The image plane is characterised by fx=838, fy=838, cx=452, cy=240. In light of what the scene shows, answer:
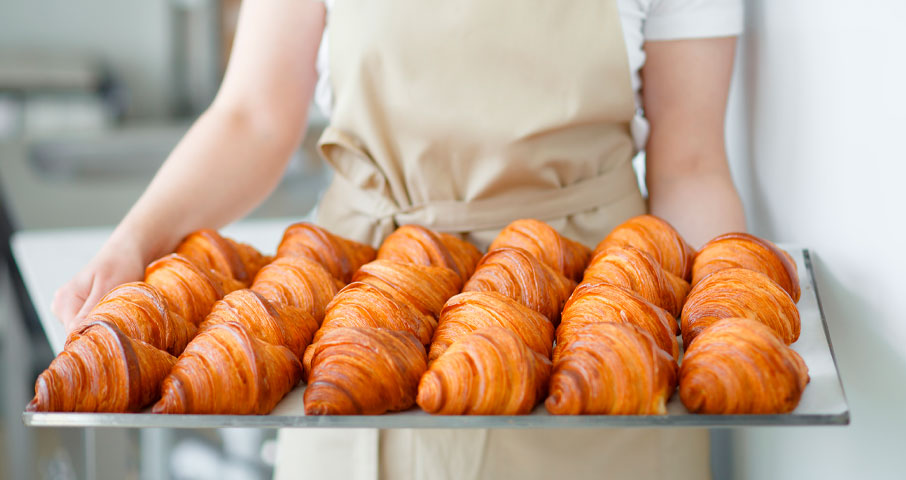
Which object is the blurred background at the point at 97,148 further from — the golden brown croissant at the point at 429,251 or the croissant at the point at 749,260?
the croissant at the point at 749,260

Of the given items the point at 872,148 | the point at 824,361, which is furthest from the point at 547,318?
the point at 872,148

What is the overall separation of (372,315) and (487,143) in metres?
0.34

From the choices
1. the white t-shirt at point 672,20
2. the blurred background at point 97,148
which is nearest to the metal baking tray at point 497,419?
the white t-shirt at point 672,20

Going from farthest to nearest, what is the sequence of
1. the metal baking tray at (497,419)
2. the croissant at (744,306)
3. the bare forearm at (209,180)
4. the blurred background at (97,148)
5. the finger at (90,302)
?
the blurred background at (97,148) → the bare forearm at (209,180) → the finger at (90,302) → the croissant at (744,306) → the metal baking tray at (497,419)

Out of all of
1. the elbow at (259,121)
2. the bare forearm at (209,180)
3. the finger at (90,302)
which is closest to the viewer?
the finger at (90,302)

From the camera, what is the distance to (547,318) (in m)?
0.67

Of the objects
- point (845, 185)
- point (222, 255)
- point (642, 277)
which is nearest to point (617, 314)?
point (642, 277)

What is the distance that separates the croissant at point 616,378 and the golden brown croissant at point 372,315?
5.0 inches

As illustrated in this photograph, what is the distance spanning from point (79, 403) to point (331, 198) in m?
0.52

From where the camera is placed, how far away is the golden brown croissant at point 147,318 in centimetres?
64

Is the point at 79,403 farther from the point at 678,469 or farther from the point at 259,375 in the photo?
the point at 678,469

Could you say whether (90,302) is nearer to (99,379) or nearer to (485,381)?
(99,379)

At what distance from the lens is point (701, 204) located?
3.11ft

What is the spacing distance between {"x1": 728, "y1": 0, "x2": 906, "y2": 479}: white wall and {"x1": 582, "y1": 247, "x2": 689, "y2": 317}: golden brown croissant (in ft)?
0.53
